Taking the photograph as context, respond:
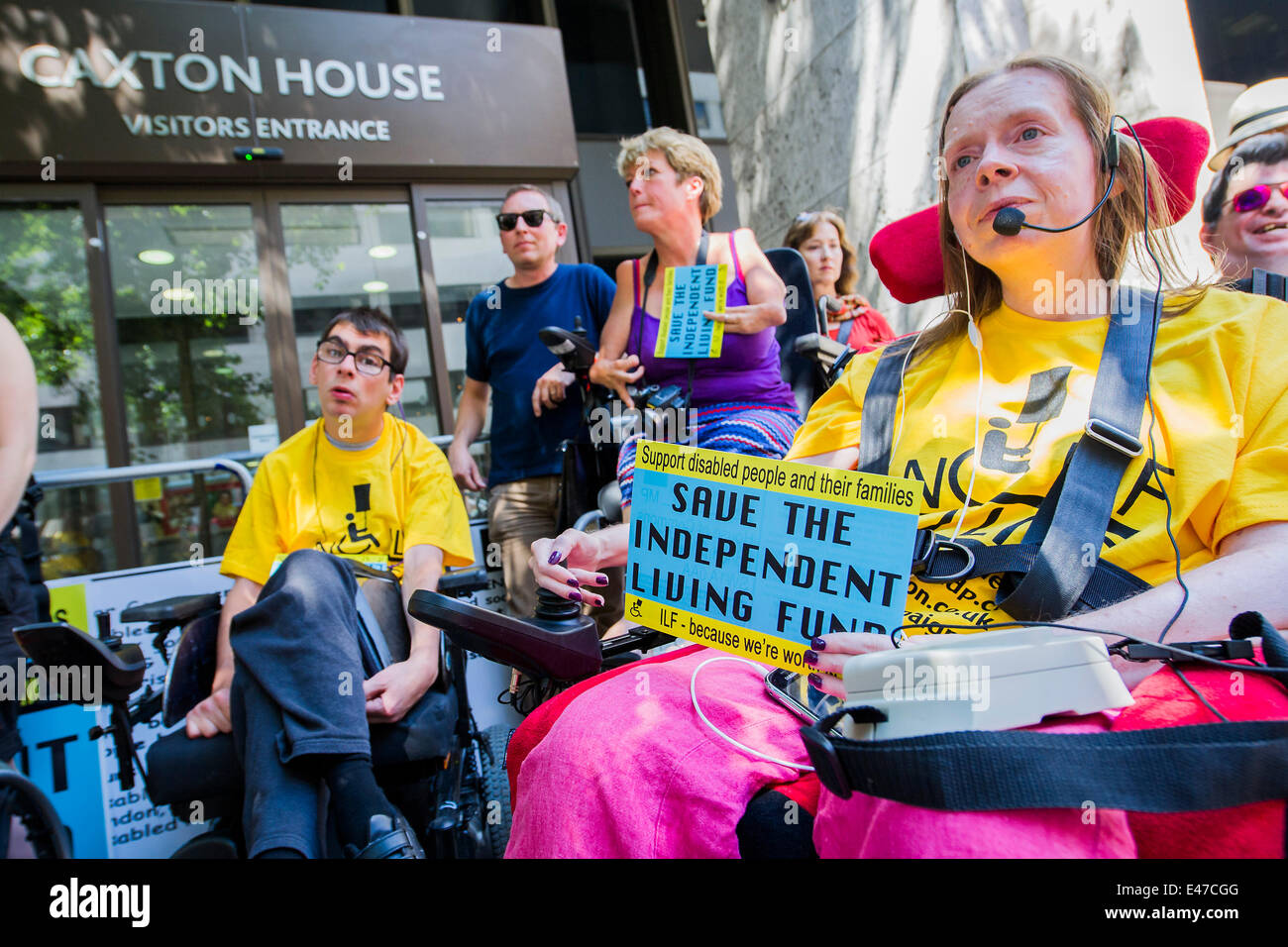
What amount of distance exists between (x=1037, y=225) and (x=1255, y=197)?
1334 millimetres

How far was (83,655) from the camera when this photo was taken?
2139 mm

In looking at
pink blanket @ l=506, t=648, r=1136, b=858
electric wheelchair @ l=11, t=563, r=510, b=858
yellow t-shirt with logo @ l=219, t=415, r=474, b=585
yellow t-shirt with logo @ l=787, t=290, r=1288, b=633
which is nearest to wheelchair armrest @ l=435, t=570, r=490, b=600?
electric wheelchair @ l=11, t=563, r=510, b=858

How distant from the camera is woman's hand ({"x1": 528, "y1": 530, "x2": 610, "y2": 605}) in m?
1.43

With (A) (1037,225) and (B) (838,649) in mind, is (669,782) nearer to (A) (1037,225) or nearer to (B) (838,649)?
(B) (838,649)

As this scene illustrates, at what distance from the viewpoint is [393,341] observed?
2.92m

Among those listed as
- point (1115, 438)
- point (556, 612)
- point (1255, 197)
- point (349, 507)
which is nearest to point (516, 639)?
point (556, 612)

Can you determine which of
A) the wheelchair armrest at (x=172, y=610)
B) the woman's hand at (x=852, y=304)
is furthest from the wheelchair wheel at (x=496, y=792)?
the woman's hand at (x=852, y=304)

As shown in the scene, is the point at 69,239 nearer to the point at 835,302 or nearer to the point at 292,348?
the point at 292,348

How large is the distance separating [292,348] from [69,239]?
1746 mm

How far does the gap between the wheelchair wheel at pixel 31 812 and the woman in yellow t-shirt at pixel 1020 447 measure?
3.97ft

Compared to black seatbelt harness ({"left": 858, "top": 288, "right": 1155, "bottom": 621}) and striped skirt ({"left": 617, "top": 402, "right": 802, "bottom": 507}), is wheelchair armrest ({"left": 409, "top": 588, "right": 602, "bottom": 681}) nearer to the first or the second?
black seatbelt harness ({"left": 858, "top": 288, "right": 1155, "bottom": 621})

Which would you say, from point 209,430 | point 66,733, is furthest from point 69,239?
point 66,733

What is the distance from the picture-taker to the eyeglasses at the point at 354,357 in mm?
2779
